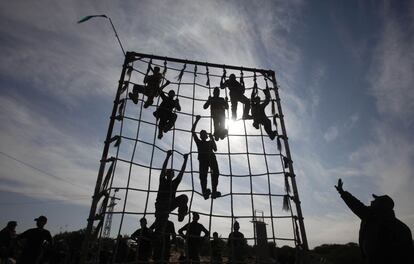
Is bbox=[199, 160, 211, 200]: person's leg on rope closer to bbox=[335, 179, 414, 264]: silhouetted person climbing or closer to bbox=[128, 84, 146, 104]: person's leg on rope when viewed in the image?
bbox=[128, 84, 146, 104]: person's leg on rope

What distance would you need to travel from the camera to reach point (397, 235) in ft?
11.8

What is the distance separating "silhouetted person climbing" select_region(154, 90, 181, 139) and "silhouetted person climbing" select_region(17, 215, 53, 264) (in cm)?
306

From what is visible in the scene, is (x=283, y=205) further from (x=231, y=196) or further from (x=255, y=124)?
(x=255, y=124)

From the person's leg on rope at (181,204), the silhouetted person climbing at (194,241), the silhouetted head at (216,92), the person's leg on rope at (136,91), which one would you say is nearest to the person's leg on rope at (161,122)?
the person's leg on rope at (136,91)

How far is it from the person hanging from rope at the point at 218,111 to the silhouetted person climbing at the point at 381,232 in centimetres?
342

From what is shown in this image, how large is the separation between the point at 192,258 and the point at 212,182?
1707mm

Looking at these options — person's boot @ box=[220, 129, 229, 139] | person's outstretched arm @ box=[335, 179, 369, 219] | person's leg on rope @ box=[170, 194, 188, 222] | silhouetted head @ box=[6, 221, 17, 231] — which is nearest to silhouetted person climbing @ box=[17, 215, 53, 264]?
silhouetted head @ box=[6, 221, 17, 231]

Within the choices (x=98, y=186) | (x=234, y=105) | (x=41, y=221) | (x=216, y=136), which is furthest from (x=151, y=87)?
(x=41, y=221)

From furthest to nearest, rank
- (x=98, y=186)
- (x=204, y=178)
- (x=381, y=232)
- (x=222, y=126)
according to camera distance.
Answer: (x=222, y=126) → (x=204, y=178) → (x=98, y=186) → (x=381, y=232)

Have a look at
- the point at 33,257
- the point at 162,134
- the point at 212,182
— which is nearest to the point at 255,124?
the point at 212,182

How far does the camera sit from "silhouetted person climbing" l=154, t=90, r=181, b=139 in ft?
22.6

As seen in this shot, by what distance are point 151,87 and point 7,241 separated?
4466 mm

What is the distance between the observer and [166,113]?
694cm

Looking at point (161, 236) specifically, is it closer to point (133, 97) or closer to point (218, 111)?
point (133, 97)
